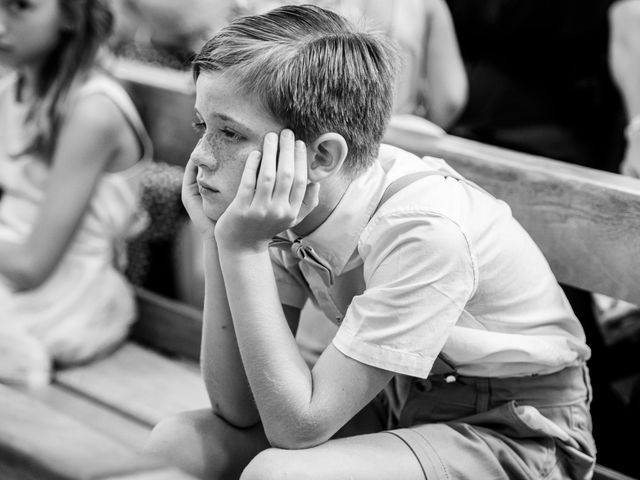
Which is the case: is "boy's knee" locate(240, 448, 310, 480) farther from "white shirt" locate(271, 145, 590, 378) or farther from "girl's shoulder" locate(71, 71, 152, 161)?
"girl's shoulder" locate(71, 71, 152, 161)

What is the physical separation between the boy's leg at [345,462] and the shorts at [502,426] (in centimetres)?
3

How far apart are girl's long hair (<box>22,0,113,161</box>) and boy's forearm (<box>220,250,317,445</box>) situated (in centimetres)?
116

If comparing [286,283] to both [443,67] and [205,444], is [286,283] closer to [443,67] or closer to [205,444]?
[205,444]

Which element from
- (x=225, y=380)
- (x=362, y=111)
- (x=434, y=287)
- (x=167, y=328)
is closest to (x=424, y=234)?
(x=434, y=287)

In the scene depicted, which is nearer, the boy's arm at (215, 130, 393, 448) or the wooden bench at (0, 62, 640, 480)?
the wooden bench at (0, 62, 640, 480)

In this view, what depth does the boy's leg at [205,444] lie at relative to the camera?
5.12 ft

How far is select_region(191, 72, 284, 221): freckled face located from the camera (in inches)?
57.1

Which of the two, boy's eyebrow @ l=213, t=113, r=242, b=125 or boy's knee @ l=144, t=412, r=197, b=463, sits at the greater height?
boy's eyebrow @ l=213, t=113, r=242, b=125

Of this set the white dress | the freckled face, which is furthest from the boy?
the white dress

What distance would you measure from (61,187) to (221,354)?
0.92 metres

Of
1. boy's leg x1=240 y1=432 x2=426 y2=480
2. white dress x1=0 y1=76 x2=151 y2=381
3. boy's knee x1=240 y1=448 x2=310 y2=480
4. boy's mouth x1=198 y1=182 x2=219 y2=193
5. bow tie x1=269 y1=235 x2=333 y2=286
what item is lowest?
white dress x1=0 y1=76 x2=151 y2=381

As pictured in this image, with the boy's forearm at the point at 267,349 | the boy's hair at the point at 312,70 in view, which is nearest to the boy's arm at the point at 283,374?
the boy's forearm at the point at 267,349

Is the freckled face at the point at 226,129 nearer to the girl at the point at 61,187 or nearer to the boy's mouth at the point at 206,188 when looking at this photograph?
the boy's mouth at the point at 206,188

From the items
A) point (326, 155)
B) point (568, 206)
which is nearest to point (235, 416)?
point (326, 155)
